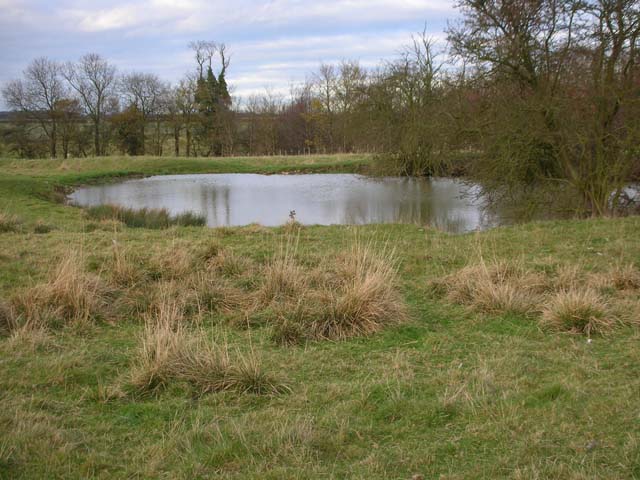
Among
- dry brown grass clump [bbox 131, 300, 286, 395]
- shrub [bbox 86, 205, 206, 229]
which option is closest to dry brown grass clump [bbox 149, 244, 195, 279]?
dry brown grass clump [bbox 131, 300, 286, 395]

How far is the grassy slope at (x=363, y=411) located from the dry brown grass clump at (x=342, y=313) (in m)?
0.16

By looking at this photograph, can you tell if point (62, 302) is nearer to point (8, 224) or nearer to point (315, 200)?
point (8, 224)

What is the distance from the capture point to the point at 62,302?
5.44m

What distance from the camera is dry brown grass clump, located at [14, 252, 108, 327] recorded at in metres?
5.25

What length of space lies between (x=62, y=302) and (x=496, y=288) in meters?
4.16

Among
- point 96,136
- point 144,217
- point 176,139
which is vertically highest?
point 96,136

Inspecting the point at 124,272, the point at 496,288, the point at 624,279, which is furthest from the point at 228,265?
the point at 624,279

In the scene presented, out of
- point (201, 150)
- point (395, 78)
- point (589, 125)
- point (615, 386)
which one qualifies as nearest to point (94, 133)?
point (201, 150)

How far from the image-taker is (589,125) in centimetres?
1238

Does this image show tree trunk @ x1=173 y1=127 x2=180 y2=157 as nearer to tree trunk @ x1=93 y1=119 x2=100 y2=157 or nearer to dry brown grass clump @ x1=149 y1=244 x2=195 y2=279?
tree trunk @ x1=93 y1=119 x2=100 y2=157

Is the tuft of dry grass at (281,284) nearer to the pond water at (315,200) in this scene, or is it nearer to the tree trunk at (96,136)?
the pond water at (315,200)

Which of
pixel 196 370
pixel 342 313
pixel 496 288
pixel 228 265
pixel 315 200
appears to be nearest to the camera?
pixel 196 370

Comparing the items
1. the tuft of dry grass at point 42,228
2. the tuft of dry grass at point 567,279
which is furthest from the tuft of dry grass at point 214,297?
the tuft of dry grass at point 42,228

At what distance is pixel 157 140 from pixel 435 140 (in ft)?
137
